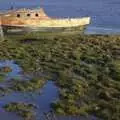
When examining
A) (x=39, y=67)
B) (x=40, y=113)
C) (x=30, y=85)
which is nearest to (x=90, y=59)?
(x=39, y=67)

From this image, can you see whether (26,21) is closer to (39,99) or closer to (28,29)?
(28,29)

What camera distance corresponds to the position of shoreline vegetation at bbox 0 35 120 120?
20.6 m

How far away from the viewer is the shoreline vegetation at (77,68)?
2064 centimetres

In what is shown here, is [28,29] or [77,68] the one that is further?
[28,29]

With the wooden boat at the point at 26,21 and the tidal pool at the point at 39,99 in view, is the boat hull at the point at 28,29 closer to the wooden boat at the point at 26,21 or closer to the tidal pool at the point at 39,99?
the wooden boat at the point at 26,21

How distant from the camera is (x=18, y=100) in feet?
71.2

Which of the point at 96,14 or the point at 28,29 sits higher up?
the point at 28,29

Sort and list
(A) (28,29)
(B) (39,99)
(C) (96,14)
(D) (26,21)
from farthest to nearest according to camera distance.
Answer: (C) (96,14)
(A) (28,29)
(D) (26,21)
(B) (39,99)

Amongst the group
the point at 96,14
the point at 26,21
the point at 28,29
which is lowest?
the point at 96,14

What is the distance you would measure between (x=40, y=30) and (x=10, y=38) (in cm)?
541

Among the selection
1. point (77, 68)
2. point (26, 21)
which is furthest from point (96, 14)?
point (77, 68)

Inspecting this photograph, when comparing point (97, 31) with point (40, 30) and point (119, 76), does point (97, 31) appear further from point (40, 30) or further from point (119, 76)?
point (119, 76)

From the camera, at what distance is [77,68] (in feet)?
95.1

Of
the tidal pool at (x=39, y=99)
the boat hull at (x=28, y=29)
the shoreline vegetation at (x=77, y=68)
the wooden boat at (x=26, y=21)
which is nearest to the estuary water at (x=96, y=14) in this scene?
the boat hull at (x=28, y=29)
